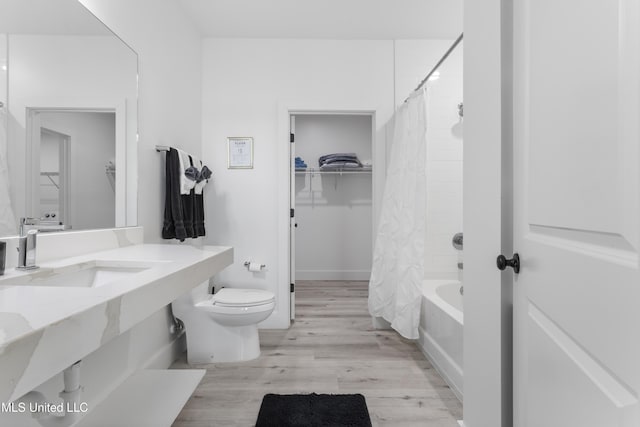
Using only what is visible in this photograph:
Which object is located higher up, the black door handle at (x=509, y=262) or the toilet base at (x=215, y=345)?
the black door handle at (x=509, y=262)

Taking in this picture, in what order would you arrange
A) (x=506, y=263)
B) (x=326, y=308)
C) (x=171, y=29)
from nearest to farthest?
(x=506, y=263)
(x=171, y=29)
(x=326, y=308)

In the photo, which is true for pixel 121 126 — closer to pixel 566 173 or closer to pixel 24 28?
pixel 24 28

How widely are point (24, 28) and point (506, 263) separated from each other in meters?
1.87

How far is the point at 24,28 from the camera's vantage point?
3.85 ft

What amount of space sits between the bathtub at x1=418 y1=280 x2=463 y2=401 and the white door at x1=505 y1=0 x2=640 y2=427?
0.89 metres

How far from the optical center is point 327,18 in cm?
253

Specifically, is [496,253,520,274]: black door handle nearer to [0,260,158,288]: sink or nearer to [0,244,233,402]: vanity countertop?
[0,244,233,402]: vanity countertop

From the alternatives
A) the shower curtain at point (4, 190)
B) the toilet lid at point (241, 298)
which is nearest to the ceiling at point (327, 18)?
the shower curtain at point (4, 190)

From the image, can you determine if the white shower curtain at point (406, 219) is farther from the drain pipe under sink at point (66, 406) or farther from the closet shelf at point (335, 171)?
the drain pipe under sink at point (66, 406)

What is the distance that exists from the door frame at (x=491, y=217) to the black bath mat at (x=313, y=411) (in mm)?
635

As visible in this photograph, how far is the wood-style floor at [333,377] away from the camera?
1.64 m

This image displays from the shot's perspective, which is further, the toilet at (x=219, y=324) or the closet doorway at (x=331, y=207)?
the closet doorway at (x=331, y=207)

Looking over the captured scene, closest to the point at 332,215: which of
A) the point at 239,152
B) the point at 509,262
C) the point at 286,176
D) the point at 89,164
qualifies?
the point at 286,176

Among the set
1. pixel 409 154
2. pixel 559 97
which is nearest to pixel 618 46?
pixel 559 97
